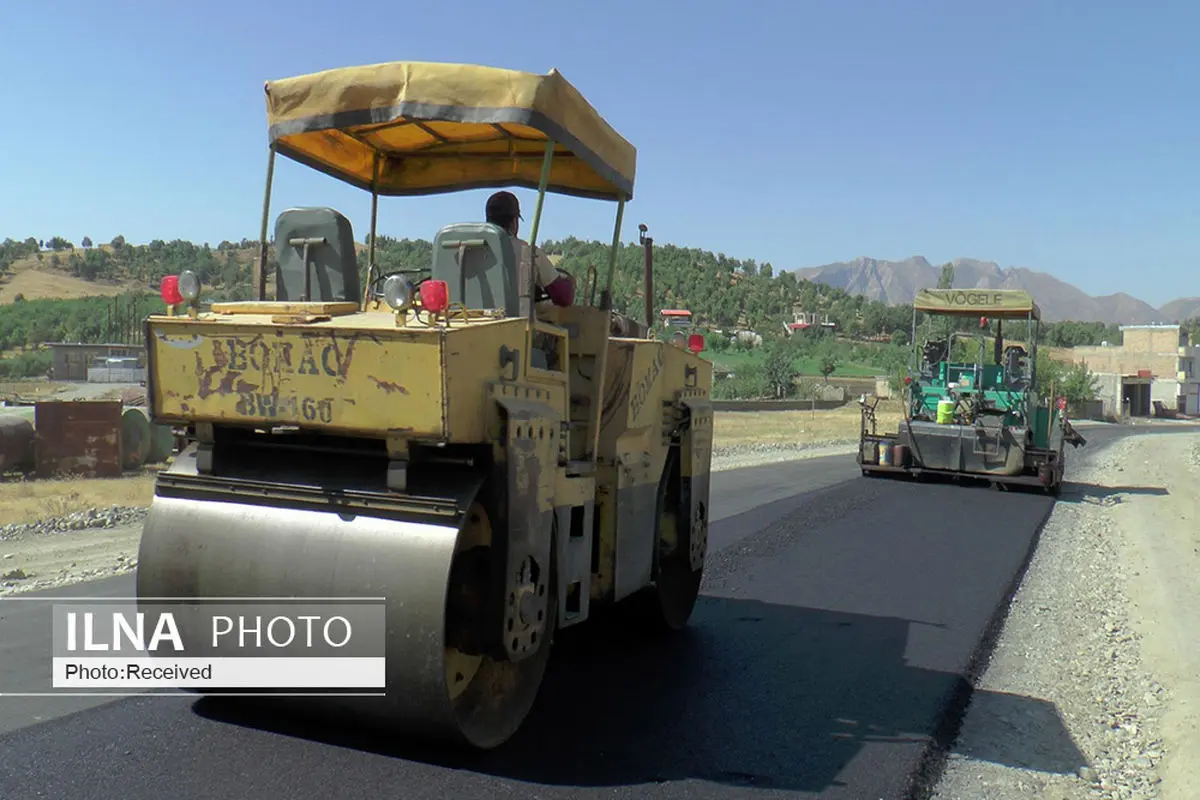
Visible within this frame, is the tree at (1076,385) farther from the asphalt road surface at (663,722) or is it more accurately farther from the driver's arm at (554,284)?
the driver's arm at (554,284)

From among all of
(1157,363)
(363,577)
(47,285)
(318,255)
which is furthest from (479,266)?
(1157,363)

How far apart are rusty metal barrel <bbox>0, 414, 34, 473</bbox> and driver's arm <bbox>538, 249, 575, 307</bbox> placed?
14143mm

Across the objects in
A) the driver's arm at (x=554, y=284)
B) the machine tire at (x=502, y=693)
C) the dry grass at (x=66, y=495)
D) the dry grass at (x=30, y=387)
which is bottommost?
the dry grass at (x=66, y=495)

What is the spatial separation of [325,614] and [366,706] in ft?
1.27

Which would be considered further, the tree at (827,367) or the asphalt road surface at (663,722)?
the tree at (827,367)

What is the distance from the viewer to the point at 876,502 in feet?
45.7

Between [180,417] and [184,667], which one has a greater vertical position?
[180,417]

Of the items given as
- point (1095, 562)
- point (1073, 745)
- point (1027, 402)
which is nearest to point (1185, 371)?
point (1027, 402)

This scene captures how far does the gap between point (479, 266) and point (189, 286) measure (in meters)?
1.16

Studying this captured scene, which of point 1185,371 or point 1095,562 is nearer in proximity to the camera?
point 1095,562

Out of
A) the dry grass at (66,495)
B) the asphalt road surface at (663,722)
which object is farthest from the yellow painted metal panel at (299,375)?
the dry grass at (66,495)

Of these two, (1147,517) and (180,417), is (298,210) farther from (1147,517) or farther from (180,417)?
(1147,517)

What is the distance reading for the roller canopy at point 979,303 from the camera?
1661cm

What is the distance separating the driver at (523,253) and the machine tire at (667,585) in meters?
1.66
